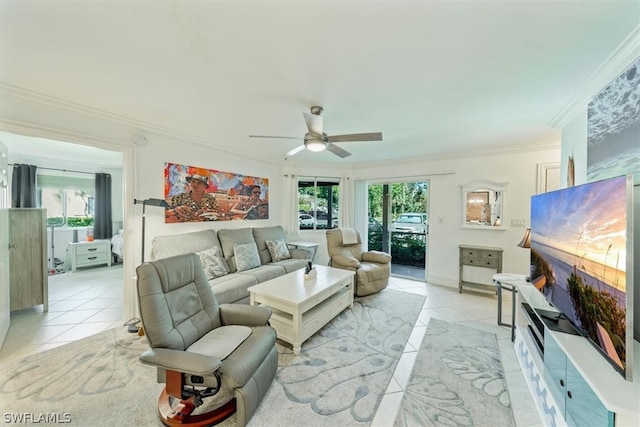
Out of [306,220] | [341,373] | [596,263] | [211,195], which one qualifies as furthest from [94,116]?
[596,263]

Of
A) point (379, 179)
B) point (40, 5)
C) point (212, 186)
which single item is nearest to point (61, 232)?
point (212, 186)

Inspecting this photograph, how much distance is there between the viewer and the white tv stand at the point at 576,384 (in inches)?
36.4

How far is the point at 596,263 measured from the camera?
1.17 meters

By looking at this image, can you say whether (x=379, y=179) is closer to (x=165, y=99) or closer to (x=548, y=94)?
(x=548, y=94)

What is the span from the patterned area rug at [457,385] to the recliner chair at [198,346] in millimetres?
1001

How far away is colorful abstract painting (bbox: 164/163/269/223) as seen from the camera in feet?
10.8

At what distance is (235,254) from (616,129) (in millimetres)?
3968

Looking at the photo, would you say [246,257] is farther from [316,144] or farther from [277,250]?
[316,144]

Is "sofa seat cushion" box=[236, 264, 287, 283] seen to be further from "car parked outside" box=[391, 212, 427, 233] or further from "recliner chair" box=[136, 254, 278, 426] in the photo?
"car parked outside" box=[391, 212, 427, 233]

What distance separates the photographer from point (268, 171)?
4758 mm

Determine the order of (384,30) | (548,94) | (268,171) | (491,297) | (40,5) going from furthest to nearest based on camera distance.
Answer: (268,171) → (491,297) → (548,94) → (384,30) → (40,5)

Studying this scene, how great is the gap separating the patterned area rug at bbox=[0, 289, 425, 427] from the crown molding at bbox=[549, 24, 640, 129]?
8.96 feet

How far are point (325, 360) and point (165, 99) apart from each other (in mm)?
2872

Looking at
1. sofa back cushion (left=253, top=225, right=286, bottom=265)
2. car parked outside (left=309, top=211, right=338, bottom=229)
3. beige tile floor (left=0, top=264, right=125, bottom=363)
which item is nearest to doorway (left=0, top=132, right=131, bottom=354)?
beige tile floor (left=0, top=264, right=125, bottom=363)
